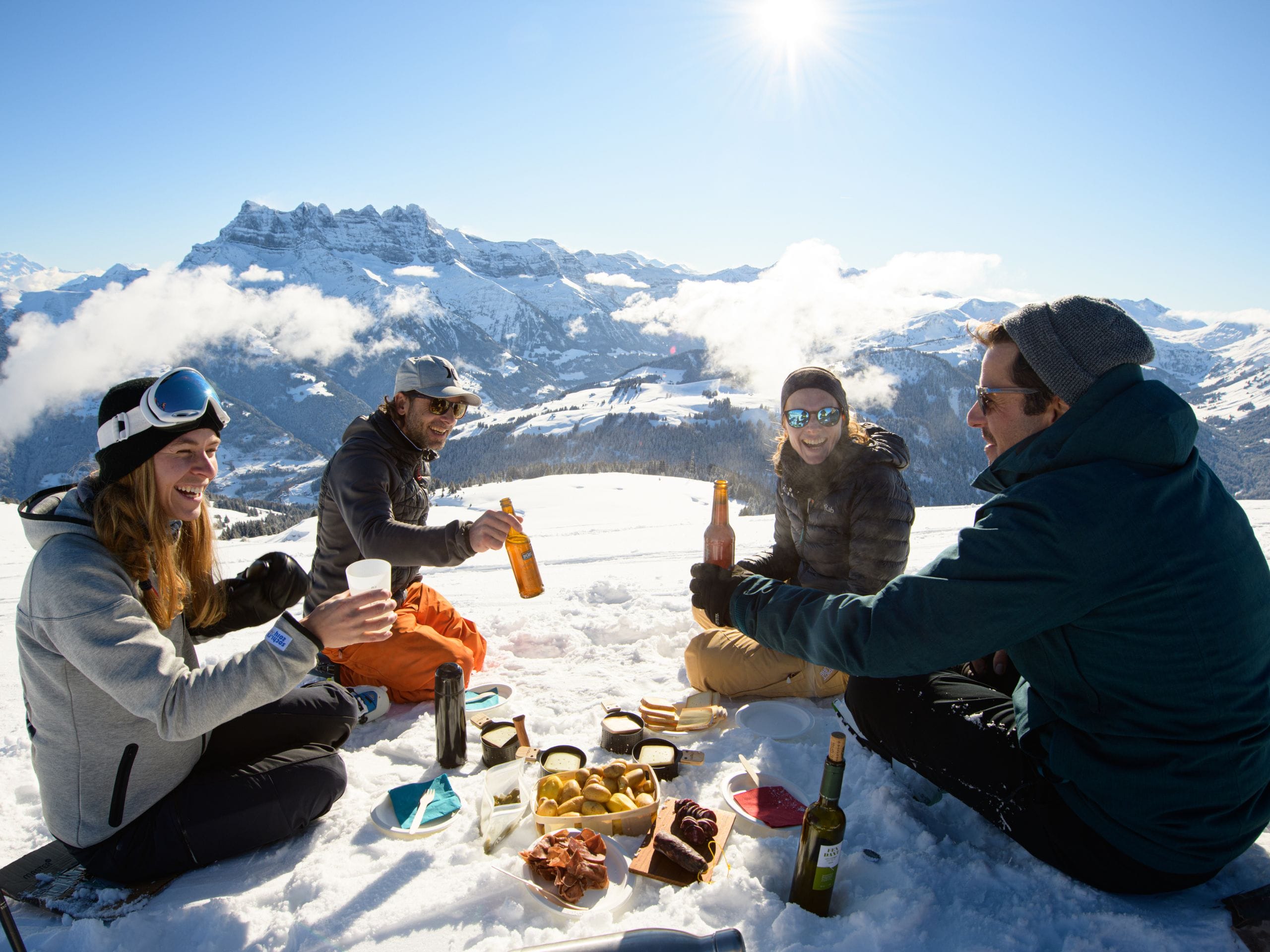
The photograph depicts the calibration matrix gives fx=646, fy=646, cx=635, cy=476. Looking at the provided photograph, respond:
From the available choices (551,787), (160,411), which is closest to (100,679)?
(160,411)

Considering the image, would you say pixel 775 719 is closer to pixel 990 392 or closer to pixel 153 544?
pixel 990 392

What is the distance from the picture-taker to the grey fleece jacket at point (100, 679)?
262 centimetres

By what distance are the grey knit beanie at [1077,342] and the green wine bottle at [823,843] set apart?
1663mm

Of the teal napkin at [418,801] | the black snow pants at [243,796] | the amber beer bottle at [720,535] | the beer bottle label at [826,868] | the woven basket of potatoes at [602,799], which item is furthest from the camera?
the amber beer bottle at [720,535]

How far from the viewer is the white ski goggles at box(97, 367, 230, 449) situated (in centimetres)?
286

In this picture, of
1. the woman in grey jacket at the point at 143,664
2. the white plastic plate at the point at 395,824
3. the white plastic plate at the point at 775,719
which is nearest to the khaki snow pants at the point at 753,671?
the white plastic plate at the point at 775,719

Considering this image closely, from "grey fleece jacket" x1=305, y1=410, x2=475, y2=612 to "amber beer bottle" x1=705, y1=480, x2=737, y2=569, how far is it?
168 centimetres

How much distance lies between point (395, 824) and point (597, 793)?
110 centimetres

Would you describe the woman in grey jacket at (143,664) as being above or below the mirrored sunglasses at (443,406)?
below

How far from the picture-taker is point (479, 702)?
4734 millimetres

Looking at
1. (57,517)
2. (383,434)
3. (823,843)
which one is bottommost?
(823,843)

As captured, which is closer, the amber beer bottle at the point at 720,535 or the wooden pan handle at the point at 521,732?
the wooden pan handle at the point at 521,732

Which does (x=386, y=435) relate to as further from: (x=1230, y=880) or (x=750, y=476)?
(x=750, y=476)

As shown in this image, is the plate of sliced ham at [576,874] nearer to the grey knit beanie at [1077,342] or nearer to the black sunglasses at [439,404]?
the grey knit beanie at [1077,342]
